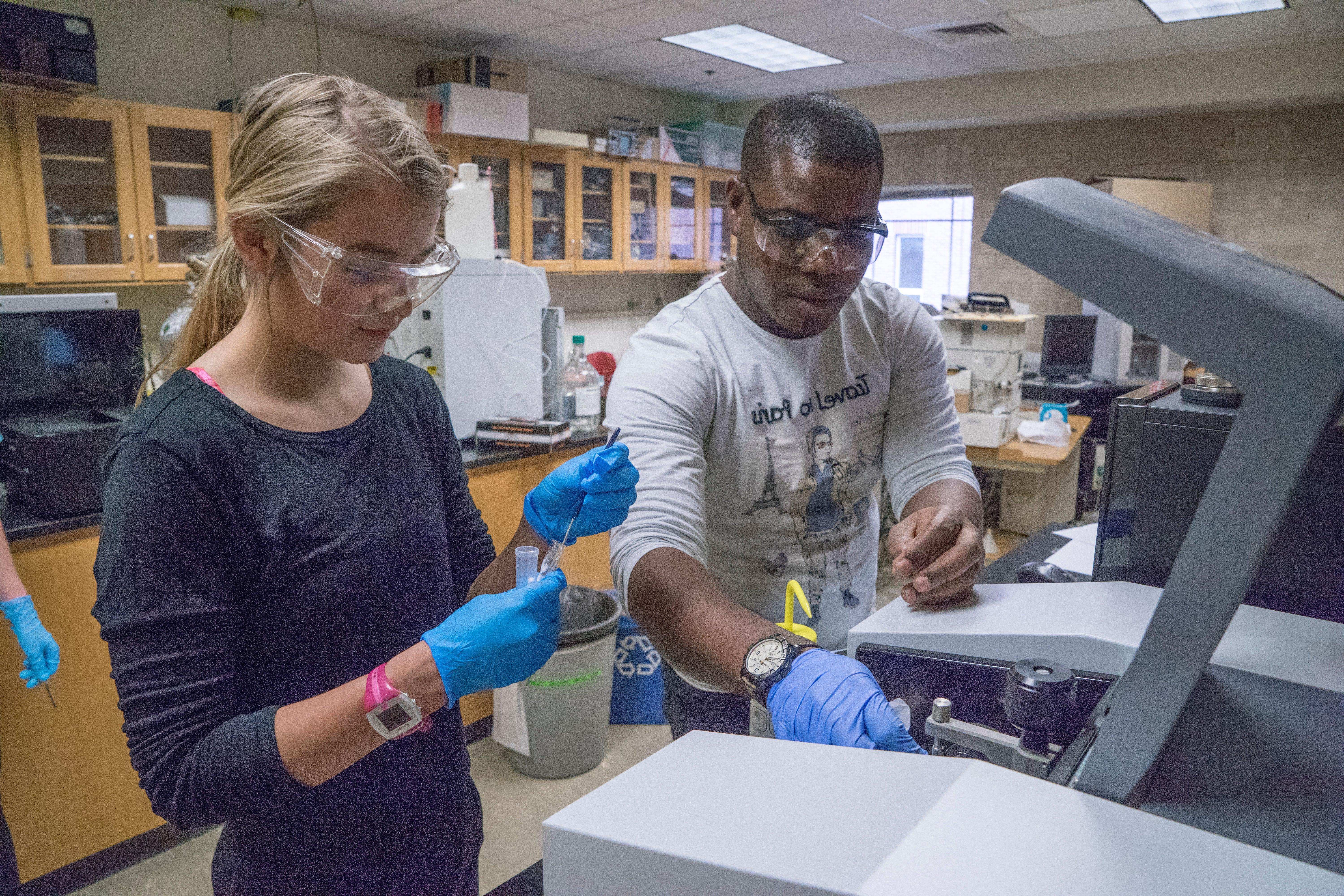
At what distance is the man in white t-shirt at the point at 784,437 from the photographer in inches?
36.4

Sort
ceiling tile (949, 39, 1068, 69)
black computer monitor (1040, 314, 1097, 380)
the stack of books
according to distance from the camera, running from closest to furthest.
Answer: the stack of books, ceiling tile (949, 39, 1068, 69), black computer monitor (1040, 314, 1097, 380)

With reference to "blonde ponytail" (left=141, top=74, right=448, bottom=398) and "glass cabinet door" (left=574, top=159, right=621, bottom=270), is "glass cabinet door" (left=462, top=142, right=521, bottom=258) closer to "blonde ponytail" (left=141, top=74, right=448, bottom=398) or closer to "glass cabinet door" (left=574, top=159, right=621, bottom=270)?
"glass cabinet door" (left=574, top=159, right=621, bottom=270)

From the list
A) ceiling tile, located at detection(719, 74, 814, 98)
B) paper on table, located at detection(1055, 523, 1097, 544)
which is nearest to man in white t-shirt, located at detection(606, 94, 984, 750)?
paper on table, located at detection(1055, 523, 1097, 544)

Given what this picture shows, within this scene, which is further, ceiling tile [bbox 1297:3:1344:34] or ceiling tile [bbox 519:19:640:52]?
ceiling tile [bbox 519:19:640:52]

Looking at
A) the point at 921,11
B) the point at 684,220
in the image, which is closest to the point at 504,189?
the point at 684,220

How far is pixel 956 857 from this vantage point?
1.45ft

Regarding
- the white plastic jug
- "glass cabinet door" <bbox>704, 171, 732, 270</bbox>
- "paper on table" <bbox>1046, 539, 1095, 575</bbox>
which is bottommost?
"paper on table" <bbox>1046, 539, 1095, 575</bbox>

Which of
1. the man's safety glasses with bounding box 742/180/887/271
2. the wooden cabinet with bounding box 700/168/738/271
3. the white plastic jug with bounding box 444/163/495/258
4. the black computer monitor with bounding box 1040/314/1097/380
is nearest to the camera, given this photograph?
the man's safety glasses with bounding box 742/180/887/271

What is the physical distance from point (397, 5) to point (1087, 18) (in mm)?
3143

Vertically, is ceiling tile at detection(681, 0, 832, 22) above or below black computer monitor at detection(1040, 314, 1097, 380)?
above

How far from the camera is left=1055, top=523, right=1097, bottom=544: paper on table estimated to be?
169 centimetres

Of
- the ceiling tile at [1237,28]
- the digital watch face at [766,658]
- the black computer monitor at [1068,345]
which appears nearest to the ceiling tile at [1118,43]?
the ceiling tile at [1237,28]

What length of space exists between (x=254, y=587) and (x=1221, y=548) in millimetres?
788

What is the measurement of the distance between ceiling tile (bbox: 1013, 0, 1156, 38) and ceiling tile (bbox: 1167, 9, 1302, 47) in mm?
242
